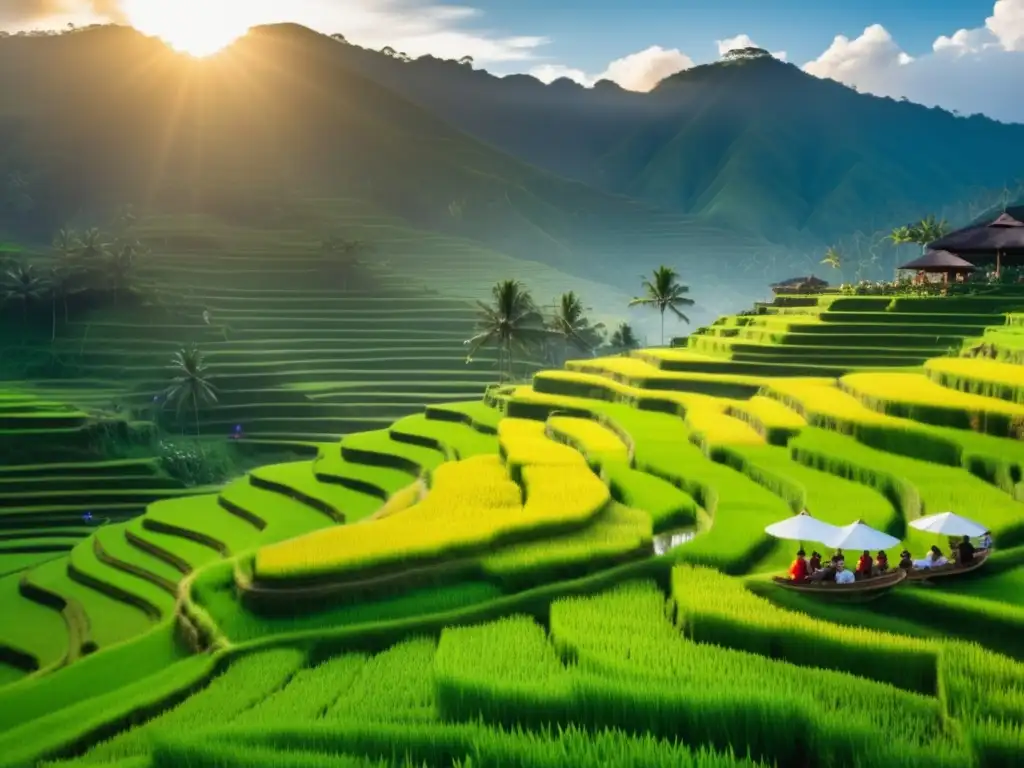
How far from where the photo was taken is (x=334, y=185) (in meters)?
179

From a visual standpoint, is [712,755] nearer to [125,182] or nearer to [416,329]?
[416,329]

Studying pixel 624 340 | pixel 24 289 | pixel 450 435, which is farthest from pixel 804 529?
pixel 624 340

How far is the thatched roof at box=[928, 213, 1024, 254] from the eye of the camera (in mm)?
41875

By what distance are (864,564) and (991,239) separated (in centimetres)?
3239

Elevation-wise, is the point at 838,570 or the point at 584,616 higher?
the point at 838,570

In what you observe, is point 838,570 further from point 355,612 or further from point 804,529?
point 355,612

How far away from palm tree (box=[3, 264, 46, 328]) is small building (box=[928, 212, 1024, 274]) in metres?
53.2

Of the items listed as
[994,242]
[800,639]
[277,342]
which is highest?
[994,242]

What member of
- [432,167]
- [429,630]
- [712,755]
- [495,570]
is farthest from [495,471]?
[432,167]

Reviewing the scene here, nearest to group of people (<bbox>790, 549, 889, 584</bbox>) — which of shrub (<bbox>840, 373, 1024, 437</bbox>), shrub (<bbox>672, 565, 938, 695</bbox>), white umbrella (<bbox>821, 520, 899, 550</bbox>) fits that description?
white umbrella (<bbox>821, 520, 899, 550</bbox>)

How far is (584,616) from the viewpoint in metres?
14.0

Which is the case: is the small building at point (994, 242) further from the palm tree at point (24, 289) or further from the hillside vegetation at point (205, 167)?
the hillside vegetation at point (205, 167)

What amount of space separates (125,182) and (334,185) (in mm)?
36914

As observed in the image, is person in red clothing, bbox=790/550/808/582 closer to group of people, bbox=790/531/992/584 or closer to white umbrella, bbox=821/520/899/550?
group of people, bbox=790/531/992/584
